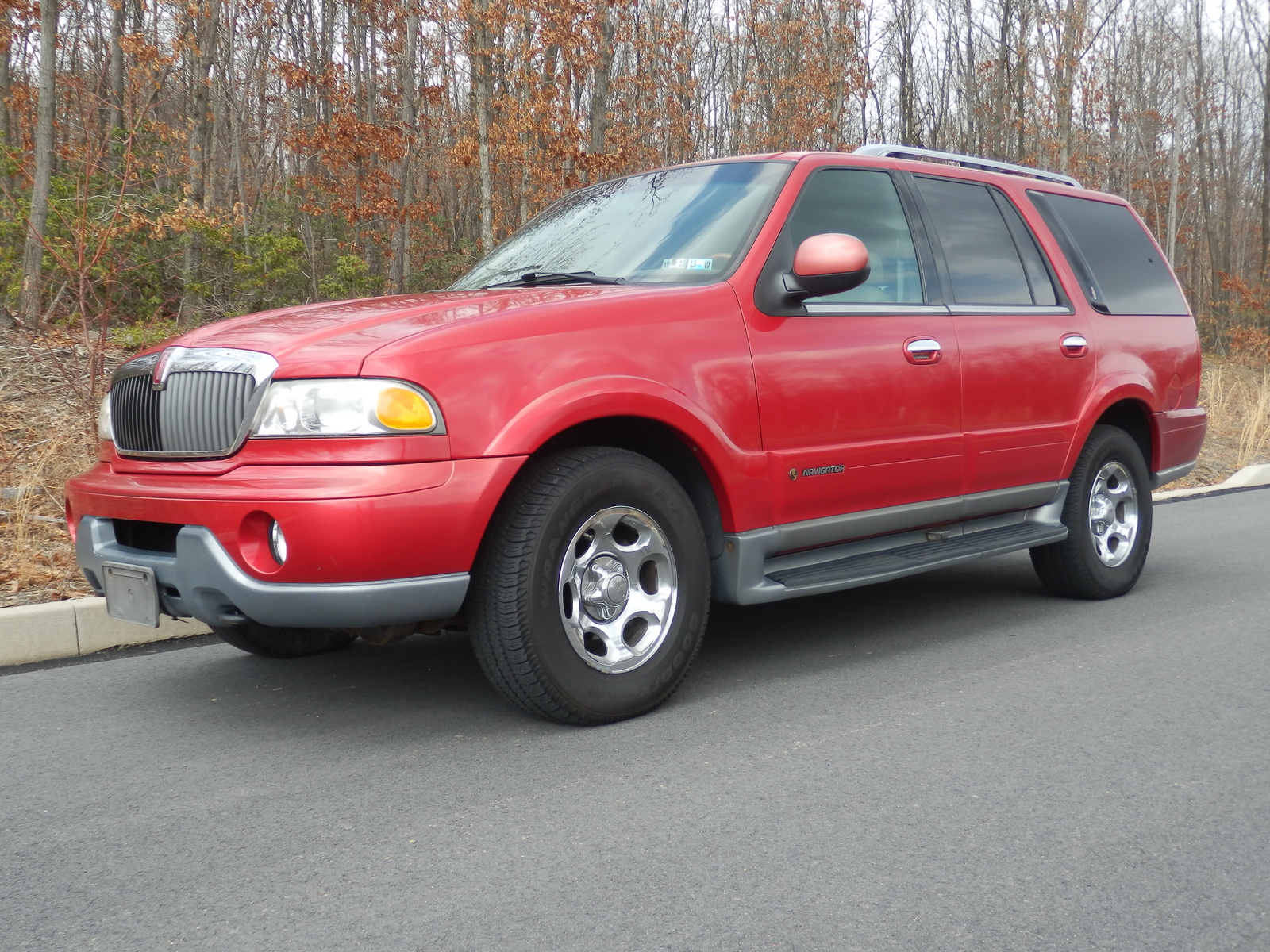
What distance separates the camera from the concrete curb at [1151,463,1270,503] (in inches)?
422

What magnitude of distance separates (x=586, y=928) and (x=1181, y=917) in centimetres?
125

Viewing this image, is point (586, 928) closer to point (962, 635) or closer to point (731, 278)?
point (731, 278)

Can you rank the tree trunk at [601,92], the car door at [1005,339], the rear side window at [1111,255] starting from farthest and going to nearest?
the tree trunk at [601,92], the rear side window at [1111,255], the car door at [1005,339]

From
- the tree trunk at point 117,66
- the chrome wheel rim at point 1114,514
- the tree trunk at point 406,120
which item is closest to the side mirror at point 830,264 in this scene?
the chrome wheel rim at point 1114,514

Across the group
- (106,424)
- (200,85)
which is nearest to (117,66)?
(200,85)

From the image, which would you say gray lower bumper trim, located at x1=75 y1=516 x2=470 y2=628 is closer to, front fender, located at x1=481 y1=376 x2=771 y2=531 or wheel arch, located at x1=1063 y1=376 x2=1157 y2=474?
front fender, located at x1=481 y1=376 x2=771 y2=531

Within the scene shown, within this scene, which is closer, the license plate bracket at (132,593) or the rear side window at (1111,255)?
the license plate bracket at (132,593)

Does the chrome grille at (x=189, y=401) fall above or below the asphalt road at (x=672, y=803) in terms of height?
above

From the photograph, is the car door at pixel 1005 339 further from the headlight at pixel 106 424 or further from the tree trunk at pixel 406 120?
the tree trunk at pixel 406 120

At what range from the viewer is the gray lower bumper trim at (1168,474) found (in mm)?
6227

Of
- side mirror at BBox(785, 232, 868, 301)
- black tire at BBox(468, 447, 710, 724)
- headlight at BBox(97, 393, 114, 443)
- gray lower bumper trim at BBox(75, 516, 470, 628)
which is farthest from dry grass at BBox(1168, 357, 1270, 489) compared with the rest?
headlight at BBox(97, 393, 114, 443)

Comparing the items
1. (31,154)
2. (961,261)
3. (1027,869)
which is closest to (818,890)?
(1027,869)

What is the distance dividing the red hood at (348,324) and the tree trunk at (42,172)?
7.09 m

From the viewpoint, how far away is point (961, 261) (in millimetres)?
5176
